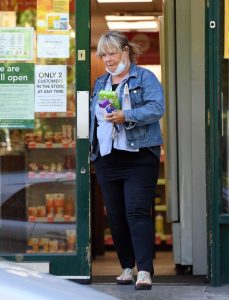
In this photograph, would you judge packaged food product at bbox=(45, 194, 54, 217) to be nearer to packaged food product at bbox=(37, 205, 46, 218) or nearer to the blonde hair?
packaged food product at bbox=(37, 205, 46, 218)

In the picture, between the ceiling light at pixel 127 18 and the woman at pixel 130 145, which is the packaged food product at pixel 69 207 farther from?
the ceiling light at pixel 127 18

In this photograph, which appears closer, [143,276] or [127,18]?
[143,276]

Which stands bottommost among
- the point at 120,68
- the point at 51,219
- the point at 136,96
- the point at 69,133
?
the point at 51,219

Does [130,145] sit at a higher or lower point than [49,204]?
higher

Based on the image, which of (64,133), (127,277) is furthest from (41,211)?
(127,277)

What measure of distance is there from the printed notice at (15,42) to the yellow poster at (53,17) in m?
0.11

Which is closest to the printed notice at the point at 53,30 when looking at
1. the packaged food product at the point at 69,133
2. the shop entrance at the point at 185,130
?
the packaged food product at the point at 69,133

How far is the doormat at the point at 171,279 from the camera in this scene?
7.01 metres

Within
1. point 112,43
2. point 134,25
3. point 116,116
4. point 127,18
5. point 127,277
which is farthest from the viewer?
point 134,25

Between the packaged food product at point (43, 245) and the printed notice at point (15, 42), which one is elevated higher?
the printed notice at point (15, 42)

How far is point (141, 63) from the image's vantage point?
451 inches

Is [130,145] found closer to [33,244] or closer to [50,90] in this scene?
[50,90]

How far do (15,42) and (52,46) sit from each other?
31cm

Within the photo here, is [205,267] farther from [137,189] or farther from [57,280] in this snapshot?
[57,280]
